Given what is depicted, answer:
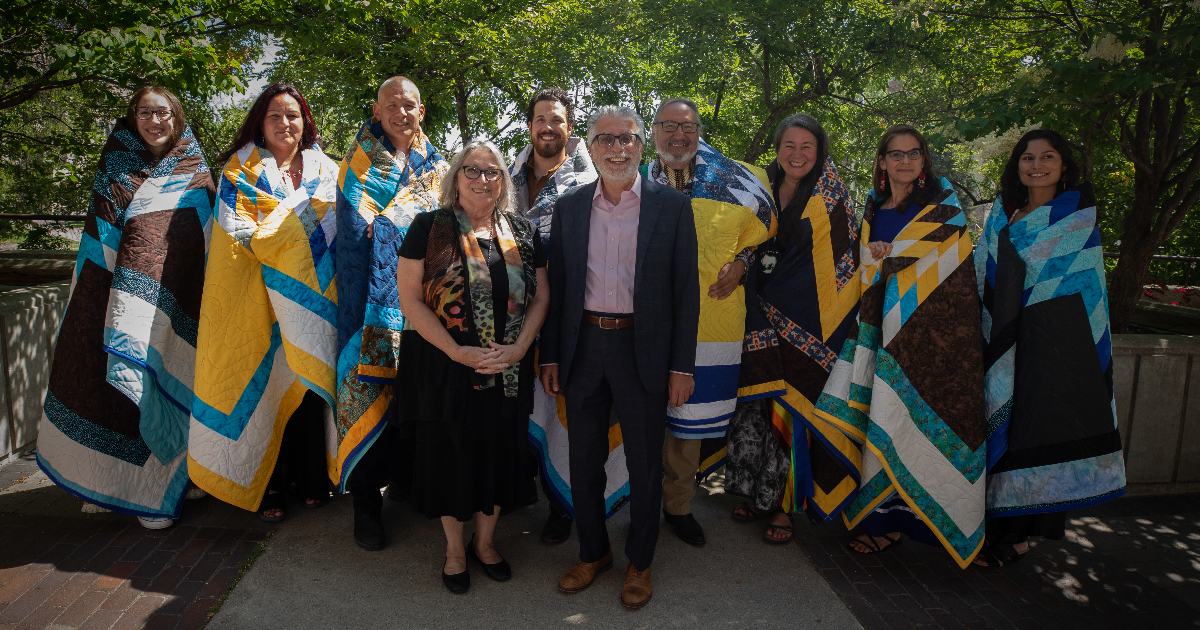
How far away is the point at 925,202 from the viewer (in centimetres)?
306

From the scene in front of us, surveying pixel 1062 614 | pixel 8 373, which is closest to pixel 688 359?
pixel 1062 614

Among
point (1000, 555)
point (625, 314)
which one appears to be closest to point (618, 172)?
point (625, 314)

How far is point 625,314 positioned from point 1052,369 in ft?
6.02

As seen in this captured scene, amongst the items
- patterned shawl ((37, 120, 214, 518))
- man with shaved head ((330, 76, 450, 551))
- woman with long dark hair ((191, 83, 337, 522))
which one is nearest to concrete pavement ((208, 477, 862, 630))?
man with shaved head ((330, 76, 450, 551))

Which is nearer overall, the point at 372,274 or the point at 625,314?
the point at 625,314

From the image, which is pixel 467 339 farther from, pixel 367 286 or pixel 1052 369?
pixel 1052 369

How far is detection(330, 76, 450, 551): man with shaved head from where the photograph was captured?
292 centimetres

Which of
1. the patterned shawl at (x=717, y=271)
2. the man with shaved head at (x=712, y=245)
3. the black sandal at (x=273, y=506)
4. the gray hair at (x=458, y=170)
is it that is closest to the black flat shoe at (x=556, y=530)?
the man with shaved head at (x=712, y=245)

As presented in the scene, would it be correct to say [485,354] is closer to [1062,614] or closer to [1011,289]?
[1011,289]

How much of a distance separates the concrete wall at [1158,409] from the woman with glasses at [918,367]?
1408 millimetres

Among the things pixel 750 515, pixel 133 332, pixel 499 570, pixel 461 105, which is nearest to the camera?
pixel 499 570

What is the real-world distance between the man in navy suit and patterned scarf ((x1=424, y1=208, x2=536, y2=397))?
0.61 ft

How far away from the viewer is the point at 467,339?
8.59 ft

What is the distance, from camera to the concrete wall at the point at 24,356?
3928mm
